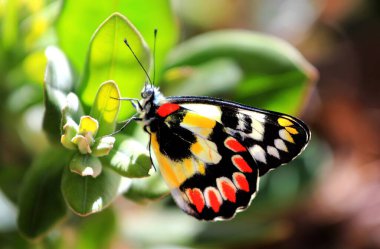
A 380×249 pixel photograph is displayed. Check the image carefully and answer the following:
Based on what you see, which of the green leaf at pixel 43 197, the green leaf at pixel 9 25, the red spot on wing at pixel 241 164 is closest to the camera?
the green leaf at pixel 43 197

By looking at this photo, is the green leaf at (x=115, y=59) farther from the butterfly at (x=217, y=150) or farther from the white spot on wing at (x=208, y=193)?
the white spot on wing at (x=208, y=193)

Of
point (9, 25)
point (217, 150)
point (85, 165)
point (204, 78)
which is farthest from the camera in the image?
point (204, 78)

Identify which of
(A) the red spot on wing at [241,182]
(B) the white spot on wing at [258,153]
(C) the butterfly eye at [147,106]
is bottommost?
(A) the red spot on wing at [241,182]

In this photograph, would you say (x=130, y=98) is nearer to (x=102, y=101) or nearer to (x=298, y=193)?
(x=102, y=101)

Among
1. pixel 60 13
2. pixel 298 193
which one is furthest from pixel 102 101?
pixel 298 193

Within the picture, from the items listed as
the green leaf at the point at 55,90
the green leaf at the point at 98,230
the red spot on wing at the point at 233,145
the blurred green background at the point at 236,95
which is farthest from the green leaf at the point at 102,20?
the green leaf at the point at 98,230

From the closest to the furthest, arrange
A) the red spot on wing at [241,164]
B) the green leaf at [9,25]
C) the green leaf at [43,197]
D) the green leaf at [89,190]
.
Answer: the green leaf at [89,190] < the green leaf at [43,197] < the red spot on wing at [241,164] < the green leaf at [9,25]

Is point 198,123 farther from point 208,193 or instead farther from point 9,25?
point 9,25

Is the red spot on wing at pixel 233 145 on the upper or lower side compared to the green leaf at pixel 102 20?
lower

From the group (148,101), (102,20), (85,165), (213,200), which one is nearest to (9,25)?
(102,20)
